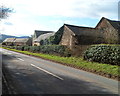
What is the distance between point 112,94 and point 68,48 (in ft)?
54.7

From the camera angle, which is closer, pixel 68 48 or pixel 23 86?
pixel 23 86

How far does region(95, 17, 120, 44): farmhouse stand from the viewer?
1967cm

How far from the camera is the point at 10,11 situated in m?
21.5

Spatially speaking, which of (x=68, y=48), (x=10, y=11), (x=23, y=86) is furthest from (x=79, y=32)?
(x=23, y=86)

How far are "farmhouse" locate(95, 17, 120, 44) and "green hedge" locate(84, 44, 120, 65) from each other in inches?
162

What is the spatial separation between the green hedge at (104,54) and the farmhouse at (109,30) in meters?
4.11

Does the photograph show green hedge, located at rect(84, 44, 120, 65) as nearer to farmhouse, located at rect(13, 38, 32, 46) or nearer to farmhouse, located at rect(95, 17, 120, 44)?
farmhouse, located at rect(95, 17, 120, 44)

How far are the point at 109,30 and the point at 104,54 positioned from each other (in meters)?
7.68

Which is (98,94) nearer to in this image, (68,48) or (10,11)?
(68,48)

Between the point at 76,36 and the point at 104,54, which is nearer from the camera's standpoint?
the point at 104,54

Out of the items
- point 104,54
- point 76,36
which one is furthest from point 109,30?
point 76,36

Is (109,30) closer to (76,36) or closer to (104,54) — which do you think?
(104,54)

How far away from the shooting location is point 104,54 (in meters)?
14.8

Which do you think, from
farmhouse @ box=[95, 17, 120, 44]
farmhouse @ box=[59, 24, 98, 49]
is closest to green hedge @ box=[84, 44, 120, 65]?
farmhouse @ box=[95, 17, 120, 44]
